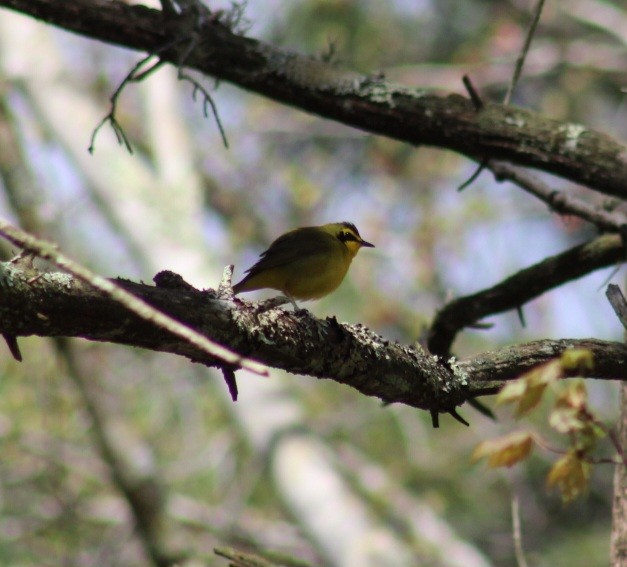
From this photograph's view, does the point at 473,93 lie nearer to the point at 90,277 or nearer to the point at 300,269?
the point at 300,269

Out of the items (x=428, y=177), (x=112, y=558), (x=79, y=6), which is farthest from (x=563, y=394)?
(x=428, y=177)

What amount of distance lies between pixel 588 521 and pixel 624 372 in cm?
1098

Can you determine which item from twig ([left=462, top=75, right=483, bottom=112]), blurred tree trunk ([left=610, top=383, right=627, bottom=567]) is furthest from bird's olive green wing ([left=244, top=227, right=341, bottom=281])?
blurred tree trunk ([left=610, top=383, right=627, bottom=567])

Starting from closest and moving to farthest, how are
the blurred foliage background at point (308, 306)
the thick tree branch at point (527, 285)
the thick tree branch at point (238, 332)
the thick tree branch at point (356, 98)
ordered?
the thick tree branch at point (238, 332)
the thick tree branch at point (356, 98)
the thick tree branch at point (527, 285)
the blurred foliage background at point (308, 306)

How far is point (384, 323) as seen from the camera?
12.5 meters

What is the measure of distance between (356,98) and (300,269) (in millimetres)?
1804

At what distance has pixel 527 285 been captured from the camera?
4.24 m

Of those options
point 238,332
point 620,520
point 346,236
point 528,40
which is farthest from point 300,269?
point 238,332

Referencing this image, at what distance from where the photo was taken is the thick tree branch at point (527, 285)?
4129mm

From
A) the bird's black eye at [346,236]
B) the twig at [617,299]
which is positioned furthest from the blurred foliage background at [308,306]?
the twig at [617,299]

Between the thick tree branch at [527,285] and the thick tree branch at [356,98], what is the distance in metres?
0.47

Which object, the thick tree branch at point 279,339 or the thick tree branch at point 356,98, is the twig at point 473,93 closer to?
the thick tree branch at point 356,98

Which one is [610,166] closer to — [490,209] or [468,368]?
[468,368]

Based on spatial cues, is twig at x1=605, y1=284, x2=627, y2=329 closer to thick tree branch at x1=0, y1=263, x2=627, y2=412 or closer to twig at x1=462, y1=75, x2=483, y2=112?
thick tree branch at x1=0, y1=263, x2=627, y2=412
